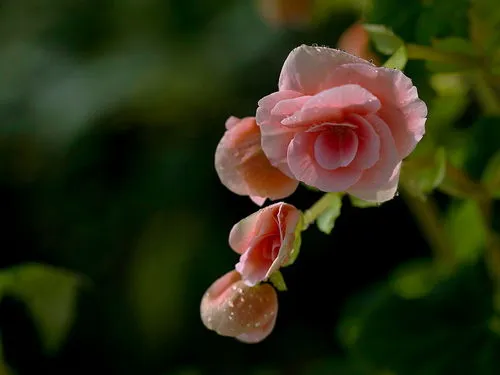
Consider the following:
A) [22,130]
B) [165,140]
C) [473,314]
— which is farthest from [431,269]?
[22,130]

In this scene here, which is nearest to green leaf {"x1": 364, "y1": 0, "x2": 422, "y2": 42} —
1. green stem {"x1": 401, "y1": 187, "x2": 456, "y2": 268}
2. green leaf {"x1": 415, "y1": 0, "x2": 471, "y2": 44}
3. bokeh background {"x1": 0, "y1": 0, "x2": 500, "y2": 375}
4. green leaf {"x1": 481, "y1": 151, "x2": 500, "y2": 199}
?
green leaf {"x1": 415, "y1": 0, "x2": 471, "y2": 44}

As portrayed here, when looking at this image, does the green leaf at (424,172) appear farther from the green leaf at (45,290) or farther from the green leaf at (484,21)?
the green leaf at (45,290)

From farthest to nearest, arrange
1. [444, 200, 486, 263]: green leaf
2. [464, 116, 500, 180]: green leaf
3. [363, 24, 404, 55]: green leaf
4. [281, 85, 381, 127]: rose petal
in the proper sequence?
[444, 200, 486, 263]: green leaf < [464, 116, 500, 180]: green leaf < [363, 24, 404, 55]: green leaf < [281, 85, 381, 127]: rose petal

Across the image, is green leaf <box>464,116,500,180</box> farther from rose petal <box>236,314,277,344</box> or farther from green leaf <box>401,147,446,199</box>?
rose petal <box>236,314,277,344</box>

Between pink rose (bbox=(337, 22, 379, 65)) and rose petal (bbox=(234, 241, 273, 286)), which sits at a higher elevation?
rose petal (bbox=(234, 241, 273, 286))

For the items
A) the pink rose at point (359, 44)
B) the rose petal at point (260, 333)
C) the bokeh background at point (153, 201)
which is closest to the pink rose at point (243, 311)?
the rose petal at point (260, 333)

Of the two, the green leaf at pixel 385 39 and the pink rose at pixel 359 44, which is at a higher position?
the green leaf at pixel 385 39

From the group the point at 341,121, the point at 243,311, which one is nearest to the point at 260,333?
the point at 243,311

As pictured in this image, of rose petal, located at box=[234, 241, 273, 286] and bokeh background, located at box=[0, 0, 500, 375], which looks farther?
bokeh background, located at box=[0, 0, 500, 375]

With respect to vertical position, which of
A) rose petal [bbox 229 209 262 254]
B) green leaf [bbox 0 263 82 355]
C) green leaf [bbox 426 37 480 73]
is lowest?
green leaf [bbox 0 263 82 355]
